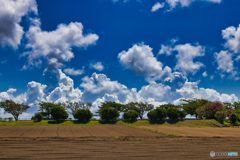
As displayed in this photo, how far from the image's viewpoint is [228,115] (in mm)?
52312

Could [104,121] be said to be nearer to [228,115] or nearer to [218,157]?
[228,115]

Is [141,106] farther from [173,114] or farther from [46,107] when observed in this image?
[46,107]

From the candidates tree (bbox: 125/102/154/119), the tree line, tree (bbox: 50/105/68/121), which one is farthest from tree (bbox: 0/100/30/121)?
tree (bbox: 125/102/154/119)

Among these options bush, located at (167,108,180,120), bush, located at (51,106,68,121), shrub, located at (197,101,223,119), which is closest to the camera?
bush, located at (51,106,68,121)

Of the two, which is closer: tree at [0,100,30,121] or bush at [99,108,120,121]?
bush at [99,108,120,121]

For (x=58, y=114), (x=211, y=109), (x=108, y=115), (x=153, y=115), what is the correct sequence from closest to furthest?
1. (x=58, y=114)
2. (x=108, y=115)
3. (x=153, y=115)
4. (x=211, y=109)

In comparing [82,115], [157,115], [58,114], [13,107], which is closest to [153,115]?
[157,115]

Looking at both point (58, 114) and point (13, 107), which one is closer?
point (58, 114)

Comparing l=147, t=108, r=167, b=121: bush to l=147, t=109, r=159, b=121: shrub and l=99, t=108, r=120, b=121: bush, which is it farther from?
l=99, t=108, r=120, b=121: bush

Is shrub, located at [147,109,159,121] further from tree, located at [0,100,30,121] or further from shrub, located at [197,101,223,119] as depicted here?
tree, located at [0,100,30,121]

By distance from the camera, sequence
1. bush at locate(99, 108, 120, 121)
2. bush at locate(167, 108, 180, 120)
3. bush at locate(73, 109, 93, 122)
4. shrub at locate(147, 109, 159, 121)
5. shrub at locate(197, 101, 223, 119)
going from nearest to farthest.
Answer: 1. bush at locate(73, 109, 93, 122)
2. bush at locate(99, 108, 120, 121)
3. shrub at locate(147, 109, 159, 121)
4. shrub at locate(197, 101, 223, 119)
5. bush at locate(167, 108, 180, 120)

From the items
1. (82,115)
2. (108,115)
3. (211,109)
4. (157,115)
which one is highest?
(211,109)

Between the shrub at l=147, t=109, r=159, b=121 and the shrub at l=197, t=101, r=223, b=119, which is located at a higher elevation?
the shrub at l=197, t=101, r=223, b=119

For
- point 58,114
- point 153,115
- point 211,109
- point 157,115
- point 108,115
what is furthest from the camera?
point 211,109
